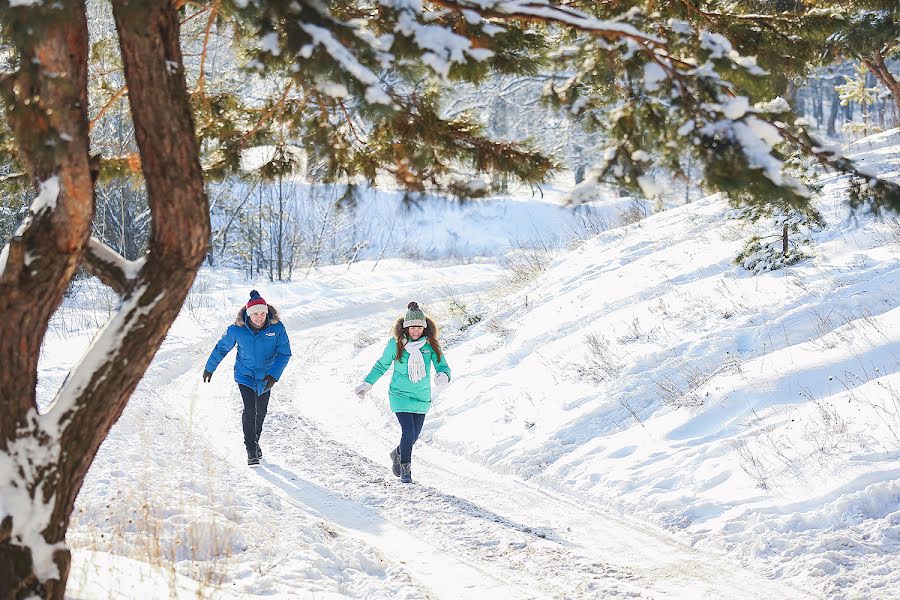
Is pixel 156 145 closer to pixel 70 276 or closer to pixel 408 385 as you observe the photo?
pixel 70 276

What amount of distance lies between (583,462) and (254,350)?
353 centimetres

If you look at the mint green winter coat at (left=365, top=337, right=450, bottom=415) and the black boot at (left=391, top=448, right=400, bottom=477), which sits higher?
the mint green winter coat at (left=365, top=337, right=450, bottom=415)

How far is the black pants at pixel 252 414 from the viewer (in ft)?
25.5

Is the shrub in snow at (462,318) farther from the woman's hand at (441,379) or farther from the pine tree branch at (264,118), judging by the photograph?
the pine tree branch at (264,118)

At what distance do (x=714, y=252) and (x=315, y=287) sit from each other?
1414cm

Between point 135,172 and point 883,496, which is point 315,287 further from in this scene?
point 883,496

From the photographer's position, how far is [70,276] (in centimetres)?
351

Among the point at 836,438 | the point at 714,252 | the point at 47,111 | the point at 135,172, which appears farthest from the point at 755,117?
the point at 714,252

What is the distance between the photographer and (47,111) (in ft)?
10.4

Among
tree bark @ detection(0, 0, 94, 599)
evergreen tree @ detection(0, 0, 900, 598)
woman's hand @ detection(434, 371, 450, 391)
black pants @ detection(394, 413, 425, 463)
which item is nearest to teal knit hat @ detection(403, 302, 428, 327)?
woman's hand @ detection(434, 371, 450, 391)

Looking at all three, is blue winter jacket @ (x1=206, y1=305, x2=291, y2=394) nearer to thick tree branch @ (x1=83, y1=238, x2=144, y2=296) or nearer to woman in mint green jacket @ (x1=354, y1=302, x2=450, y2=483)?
woman in mint green jacket @ (x1=354, y1=302, x2=450, y2=483)

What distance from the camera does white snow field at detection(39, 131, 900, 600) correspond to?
16.4ft

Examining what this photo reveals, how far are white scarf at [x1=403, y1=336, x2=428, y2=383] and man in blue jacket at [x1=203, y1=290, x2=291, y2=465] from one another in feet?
4.28

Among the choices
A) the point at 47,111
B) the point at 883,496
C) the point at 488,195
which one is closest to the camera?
the point at 47,111
